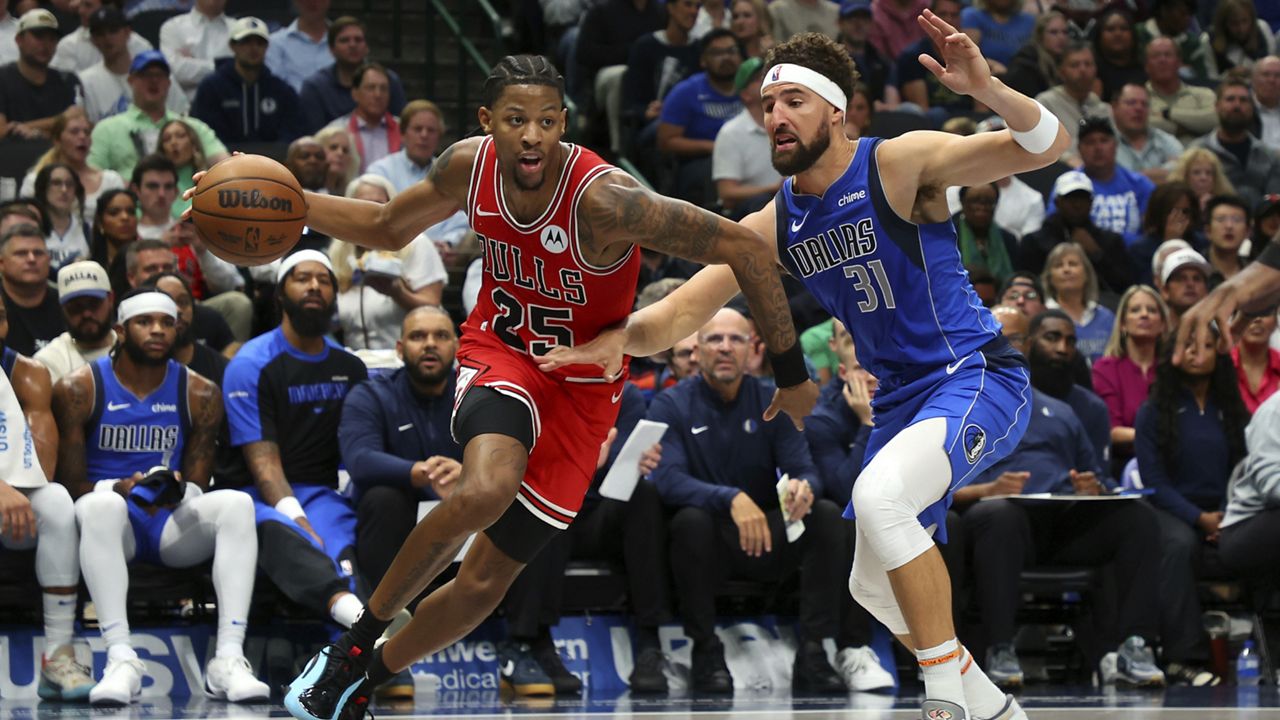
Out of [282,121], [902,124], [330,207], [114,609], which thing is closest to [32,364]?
[114,609]

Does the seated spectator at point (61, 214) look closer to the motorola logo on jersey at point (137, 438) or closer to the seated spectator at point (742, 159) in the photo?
the motorola logo on jersey at point (137, 438)

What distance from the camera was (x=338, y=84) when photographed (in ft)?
40.1

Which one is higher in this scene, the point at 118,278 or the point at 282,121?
the point at 282,121

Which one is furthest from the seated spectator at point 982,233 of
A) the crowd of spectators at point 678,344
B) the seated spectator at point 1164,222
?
the seated spectator at point 1164,222

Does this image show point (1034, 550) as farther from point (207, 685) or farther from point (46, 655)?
point (46, 655)

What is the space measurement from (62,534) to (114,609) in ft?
1.44

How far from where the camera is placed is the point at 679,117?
12.5m

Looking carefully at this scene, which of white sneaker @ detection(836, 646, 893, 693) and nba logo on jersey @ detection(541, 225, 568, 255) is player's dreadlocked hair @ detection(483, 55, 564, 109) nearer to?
nba logo on jersey @ detection(541, 225, 568, 255)

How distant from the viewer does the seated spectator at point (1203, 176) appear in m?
12.4

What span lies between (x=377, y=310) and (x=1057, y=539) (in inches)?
162

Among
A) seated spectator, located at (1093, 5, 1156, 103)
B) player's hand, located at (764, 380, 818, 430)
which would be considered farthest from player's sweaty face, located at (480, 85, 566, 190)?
seated spectator, located at (1093, 5, 1156, 103)

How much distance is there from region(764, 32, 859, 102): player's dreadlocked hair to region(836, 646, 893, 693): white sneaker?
3527 millimetres

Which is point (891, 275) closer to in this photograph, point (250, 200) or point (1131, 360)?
point (250, 200)

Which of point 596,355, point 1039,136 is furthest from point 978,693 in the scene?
point 1039,136
